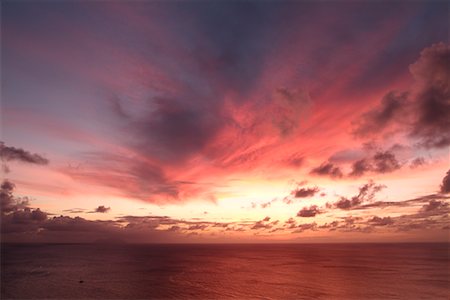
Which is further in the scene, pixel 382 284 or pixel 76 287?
pixel 382 284

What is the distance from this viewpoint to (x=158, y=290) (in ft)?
350

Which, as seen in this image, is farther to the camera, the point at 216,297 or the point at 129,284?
the point at 129,284

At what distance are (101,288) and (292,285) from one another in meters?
64.4

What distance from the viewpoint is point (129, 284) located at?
4636 inches

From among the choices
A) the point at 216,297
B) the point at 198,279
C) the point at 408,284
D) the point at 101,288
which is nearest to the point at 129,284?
the point at 101,288

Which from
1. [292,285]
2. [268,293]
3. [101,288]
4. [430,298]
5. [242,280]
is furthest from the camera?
[242,280]

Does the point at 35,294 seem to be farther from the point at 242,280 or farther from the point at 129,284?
the point at 242,280

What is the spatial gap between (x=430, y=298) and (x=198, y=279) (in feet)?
262

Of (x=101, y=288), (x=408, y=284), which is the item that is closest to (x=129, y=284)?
(x=101, y=288)

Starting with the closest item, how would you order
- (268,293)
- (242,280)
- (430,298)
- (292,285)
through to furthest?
1. (430,298)
2. (268,293)
3. (292,285)
4. (242,280)

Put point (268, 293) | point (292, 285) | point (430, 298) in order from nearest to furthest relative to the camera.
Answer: point (430, 298), point (268, 293), point (292, 285)

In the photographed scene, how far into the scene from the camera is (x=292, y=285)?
115438 mm

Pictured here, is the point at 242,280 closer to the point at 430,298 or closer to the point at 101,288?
the point at 101,288

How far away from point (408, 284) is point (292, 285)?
4090cm
